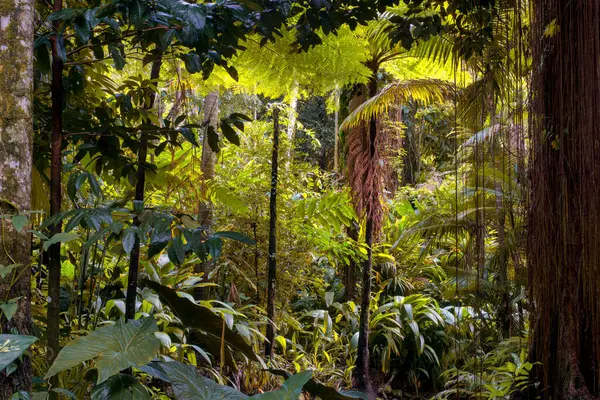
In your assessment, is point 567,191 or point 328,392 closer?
point 328,392

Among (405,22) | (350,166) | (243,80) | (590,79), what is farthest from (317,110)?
(590,79)

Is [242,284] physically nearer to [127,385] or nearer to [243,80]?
[243,80]

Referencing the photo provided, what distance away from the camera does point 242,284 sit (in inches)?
198

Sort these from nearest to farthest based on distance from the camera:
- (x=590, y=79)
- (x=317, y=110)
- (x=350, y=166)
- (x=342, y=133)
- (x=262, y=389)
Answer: (x=590, y=79)
(x=262, y=389)
(x=350, y=166)
(x=342, y=133)
(x=317, y=110)

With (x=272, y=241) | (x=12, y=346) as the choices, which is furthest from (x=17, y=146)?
(x=272, y=241)

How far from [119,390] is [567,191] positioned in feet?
5.36


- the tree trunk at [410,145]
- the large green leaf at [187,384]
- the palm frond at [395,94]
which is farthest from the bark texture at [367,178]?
the tree trunk at [410,145]

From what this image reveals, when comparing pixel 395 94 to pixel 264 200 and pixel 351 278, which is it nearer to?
pixel 264 200

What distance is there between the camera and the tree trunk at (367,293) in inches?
182

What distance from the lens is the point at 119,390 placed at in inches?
56.2

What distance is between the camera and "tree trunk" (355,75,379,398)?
4.62m

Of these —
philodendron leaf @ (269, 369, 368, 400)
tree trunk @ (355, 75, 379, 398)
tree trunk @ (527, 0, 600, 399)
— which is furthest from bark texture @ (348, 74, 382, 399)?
philodendron leaf @ (269, 369, 368, 400)

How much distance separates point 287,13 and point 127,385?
1.35m

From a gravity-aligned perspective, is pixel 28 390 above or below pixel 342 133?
below
